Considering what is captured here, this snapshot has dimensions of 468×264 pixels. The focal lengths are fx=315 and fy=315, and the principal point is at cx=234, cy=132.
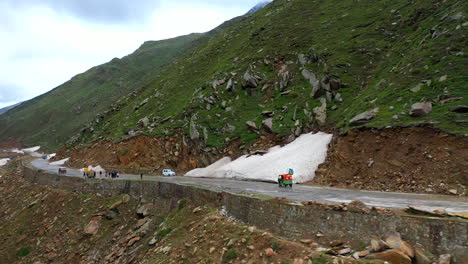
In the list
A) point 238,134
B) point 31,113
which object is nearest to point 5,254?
point 238,134

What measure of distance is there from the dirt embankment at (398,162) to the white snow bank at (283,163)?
4.44 feet

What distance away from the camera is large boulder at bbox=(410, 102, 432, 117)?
25.3 meters

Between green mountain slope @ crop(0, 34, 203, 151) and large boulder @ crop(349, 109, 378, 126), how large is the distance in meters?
106

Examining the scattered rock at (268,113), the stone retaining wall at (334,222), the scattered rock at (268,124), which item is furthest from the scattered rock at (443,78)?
the scattered rock at (268,113)

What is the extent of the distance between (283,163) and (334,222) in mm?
18778

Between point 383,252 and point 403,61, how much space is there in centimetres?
2864

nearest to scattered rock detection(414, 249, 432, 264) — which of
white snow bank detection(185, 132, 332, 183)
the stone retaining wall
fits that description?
the stone retaining wall

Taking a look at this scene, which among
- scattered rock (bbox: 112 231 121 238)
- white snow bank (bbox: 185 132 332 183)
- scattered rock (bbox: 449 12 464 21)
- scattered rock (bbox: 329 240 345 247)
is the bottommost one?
scattered rock (bbox: 112 231 121 238)

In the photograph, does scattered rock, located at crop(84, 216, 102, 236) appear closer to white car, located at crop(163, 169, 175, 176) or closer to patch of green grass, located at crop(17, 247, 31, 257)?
patch of green grass, located at crop(17, 247, 31, 257)

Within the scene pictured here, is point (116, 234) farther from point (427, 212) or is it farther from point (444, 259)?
point (444, 259)

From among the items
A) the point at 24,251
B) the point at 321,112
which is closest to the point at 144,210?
the point at 24,251

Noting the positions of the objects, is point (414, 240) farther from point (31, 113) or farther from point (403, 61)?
point (31, 113)

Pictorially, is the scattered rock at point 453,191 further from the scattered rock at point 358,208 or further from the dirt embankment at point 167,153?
the dirt embankment at point 167,153

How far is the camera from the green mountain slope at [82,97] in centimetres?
13300
